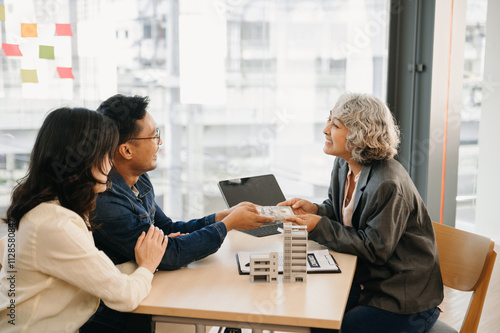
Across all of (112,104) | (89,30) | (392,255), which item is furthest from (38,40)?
(392,255)

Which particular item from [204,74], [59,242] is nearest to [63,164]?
[59,242]

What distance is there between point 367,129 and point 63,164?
1290 millimetres

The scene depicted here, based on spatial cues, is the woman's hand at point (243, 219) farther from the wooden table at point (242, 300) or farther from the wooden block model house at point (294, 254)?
the wooden block model house at point (294, 254)

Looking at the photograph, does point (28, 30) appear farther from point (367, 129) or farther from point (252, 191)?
point (367, 129)

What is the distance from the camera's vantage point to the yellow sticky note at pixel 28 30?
2713mm

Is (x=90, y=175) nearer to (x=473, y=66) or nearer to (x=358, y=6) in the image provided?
(x=358, y=6)

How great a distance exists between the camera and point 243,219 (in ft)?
6.74

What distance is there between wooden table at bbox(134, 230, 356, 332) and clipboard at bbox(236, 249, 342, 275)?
27 mm

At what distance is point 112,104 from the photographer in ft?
6.48

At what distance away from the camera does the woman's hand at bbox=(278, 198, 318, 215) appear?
8.01ft

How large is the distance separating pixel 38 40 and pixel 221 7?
1.22 m

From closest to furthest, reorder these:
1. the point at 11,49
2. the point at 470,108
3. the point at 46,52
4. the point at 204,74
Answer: the point at 11,49 < the point at 46,52 < the point at 204,74 < the point at 470,108

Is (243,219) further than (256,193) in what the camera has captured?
No

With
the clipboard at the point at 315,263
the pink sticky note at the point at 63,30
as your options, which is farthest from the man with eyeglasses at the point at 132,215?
the pink sticky note at the point at 63,30
